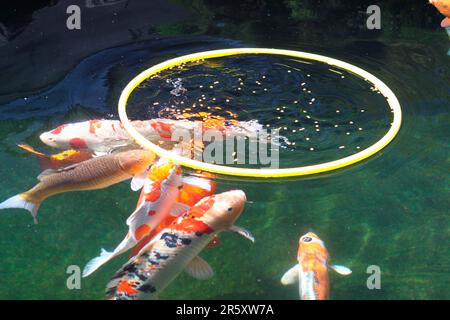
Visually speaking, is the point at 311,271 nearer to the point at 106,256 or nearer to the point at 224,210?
the point at 224,210

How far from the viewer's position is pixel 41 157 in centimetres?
432

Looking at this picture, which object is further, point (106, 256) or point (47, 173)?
point (47, 173)

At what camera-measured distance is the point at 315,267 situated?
135 inches

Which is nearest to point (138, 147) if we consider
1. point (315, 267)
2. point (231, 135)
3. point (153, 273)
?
point (231, 135)

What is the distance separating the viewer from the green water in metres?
3.56

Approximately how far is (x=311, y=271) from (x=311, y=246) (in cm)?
24

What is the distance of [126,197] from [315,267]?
1.35 metres

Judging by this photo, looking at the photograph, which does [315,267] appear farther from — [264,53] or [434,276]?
[264,53]

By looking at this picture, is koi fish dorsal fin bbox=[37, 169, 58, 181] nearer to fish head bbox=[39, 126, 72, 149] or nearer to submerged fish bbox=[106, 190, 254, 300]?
fish head bbox=[39, 126, 72, 149]

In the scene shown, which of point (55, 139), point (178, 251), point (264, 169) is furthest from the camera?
point (55, 139)

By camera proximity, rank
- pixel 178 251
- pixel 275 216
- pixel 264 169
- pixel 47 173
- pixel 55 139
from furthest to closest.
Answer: pixel 55 139, pixel 264 169, pixel 275 216, pixel 47 173, pixel 178 251

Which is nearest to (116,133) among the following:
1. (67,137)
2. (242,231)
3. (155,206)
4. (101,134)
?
(101,134)

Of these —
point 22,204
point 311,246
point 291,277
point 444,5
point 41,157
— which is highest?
point 444,5

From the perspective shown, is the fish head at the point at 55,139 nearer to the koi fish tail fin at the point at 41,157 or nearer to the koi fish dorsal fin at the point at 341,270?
the koi fish tail fin at the point at 41,157
